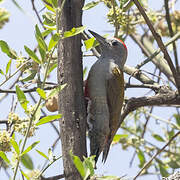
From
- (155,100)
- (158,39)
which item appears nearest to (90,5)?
(158,39)

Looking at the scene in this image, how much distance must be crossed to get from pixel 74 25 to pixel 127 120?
2.15m

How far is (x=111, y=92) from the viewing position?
4156 mm

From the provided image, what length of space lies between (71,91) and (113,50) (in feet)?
7.33

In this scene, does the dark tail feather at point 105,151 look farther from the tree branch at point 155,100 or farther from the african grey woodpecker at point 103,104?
the tree branch at point 155,100

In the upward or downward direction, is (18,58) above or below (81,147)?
above

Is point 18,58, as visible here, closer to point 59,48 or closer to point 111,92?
point 59,48

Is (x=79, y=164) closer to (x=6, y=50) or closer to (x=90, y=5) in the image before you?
(x=6, y=50)

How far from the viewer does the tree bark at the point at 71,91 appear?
271 centimetres

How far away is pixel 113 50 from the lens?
194 inches

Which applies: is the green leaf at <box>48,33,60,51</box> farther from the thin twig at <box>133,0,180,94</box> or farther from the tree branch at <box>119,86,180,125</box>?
the tree branch at <box>119,86,180,125</box>

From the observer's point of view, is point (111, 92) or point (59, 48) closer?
point (59, 48)

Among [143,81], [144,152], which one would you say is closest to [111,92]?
[143,81]

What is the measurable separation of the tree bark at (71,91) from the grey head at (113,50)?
1.82 metres

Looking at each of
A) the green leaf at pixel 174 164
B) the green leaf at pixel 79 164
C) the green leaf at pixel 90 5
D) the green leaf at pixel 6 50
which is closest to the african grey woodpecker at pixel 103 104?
the green leaf at pixel 174 164
